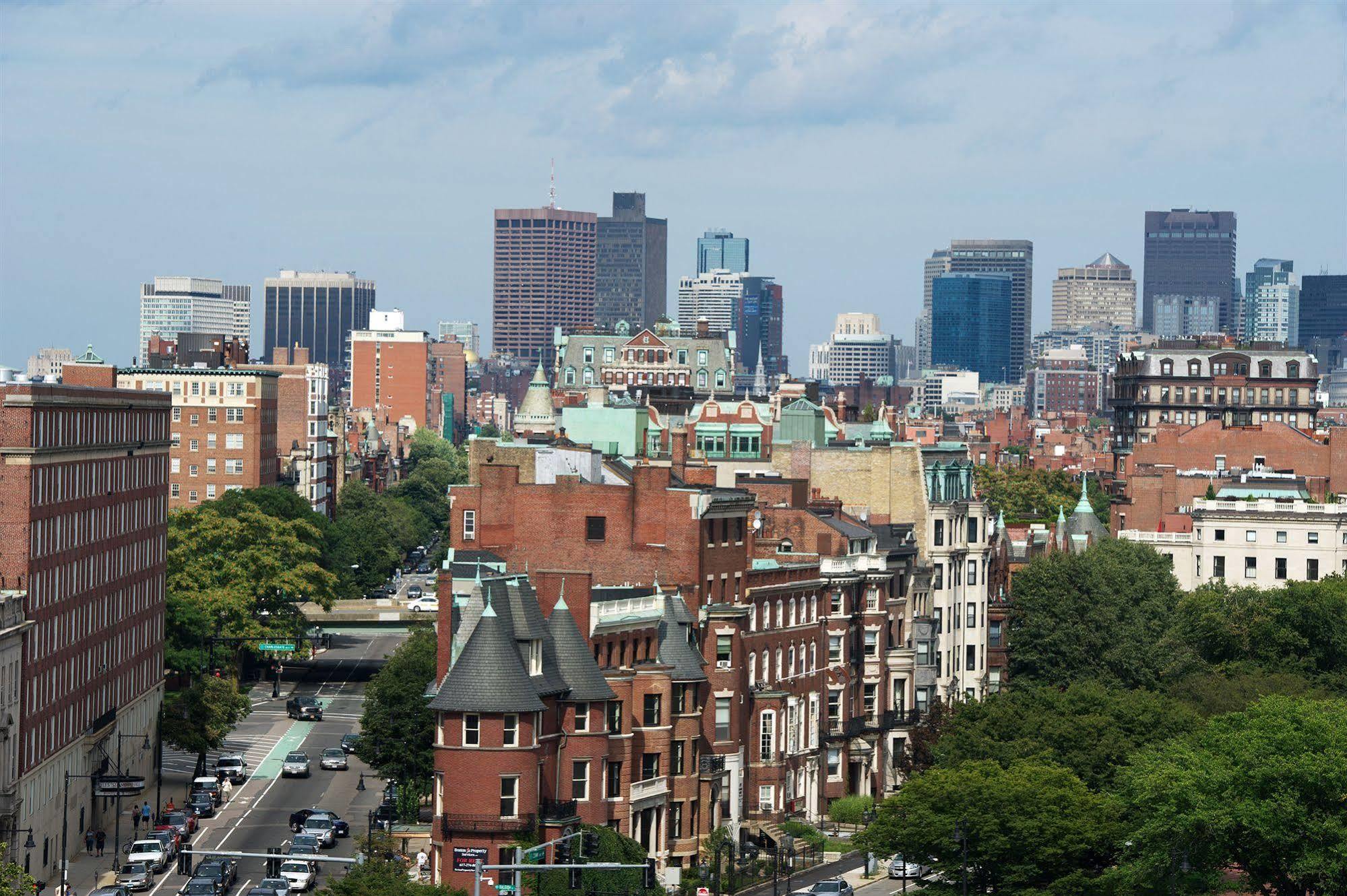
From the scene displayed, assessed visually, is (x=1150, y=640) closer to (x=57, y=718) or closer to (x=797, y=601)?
(x=797, y=601)

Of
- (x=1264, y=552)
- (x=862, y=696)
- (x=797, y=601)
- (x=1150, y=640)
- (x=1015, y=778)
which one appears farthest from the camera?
(x=1264, y=552)

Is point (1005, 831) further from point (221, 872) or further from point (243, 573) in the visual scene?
point (243, 573)

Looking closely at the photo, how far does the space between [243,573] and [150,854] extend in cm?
6120

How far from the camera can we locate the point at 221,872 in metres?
111

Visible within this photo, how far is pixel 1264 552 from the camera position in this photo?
627ft

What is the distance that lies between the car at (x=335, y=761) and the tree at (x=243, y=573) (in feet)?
69.9

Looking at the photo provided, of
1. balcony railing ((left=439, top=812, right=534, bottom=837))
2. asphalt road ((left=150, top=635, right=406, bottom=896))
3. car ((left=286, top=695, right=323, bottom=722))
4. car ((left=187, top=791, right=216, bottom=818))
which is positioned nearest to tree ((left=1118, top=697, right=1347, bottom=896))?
balcony railing ((left=439, top=812, right=534, bottom=837))

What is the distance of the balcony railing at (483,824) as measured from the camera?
3935 inches

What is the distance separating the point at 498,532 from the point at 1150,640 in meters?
46.4

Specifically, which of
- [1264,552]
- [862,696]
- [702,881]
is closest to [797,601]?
[862,696]

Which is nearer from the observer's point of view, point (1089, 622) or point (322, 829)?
point (322, 829)

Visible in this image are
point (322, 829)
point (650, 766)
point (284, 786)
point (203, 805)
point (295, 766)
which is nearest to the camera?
point (650, 766)

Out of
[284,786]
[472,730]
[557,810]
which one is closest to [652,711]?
[557,810]

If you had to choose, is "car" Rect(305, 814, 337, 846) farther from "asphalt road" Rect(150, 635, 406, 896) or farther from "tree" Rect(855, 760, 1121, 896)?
"tree" Rect(855, 760, 1121, 896)
